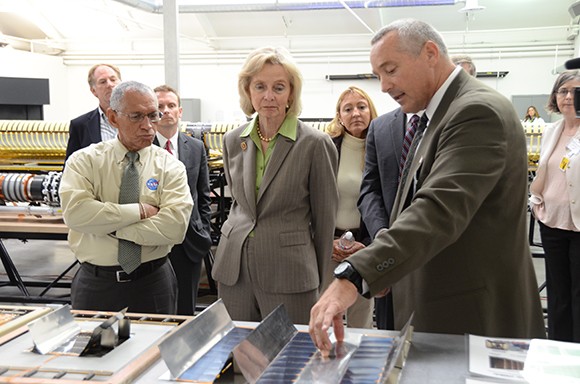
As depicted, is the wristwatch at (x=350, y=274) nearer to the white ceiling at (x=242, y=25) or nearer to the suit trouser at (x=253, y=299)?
the suit trouser at (x=253, y=299)

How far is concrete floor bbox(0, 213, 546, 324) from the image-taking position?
4773 millimetres

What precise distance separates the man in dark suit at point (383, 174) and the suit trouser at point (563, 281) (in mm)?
1104

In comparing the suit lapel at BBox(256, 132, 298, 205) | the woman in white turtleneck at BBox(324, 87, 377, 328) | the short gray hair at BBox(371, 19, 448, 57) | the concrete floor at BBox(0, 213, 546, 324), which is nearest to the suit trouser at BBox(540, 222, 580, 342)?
the woman in white turtleneck at BBox(324, 87, 377, 328)

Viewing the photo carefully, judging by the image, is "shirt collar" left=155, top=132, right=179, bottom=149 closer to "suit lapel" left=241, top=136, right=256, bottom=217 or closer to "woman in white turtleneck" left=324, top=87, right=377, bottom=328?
"woman in white turtleneck" left=324, top=87, right=377, bottom=328

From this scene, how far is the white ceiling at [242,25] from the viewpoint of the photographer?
11648mm

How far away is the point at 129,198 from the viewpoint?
2.14m

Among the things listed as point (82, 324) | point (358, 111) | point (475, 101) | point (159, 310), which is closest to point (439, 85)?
point (475, 101)

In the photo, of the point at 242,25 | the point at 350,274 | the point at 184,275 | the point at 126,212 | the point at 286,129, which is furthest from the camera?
the point at 242,25

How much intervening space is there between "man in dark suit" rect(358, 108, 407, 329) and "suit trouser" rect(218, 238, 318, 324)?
468 millimetres

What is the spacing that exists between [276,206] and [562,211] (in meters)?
1.74

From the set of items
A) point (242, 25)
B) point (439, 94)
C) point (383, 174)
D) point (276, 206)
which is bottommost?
point (276, 206)

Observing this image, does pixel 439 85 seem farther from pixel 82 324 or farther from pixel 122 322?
pixel 82 324

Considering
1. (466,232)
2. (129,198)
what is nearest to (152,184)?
(129,198)

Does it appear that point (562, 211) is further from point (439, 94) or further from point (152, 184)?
point (152, 184)
